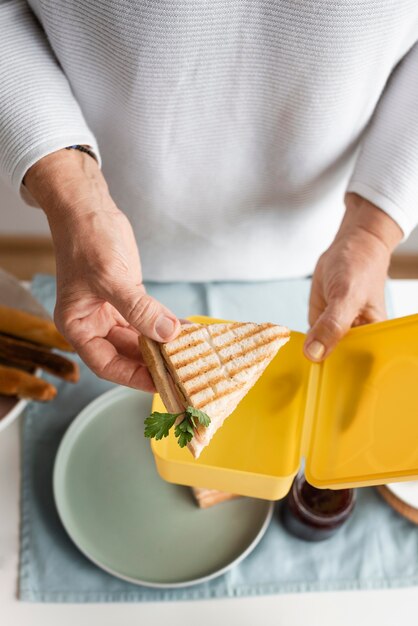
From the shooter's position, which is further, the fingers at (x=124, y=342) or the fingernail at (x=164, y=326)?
the fingers at (x=124, y=342)

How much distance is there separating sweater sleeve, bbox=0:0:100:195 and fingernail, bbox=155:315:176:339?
0.36m

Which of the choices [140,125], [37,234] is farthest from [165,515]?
[37,234]

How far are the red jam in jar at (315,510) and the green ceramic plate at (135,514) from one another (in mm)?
60

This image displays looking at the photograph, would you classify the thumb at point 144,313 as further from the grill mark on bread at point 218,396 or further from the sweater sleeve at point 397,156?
the sweater sleeve at point 397,156

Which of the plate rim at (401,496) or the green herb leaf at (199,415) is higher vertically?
the green herb leaf at (199,415)

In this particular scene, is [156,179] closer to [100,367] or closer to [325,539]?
[100,367]

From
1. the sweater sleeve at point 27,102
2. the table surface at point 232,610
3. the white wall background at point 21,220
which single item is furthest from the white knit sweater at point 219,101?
the white wall background at point 21,220

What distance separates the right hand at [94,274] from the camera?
879mm

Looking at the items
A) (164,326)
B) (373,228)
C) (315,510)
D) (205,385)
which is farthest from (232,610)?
(373,228)

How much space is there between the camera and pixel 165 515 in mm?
1147

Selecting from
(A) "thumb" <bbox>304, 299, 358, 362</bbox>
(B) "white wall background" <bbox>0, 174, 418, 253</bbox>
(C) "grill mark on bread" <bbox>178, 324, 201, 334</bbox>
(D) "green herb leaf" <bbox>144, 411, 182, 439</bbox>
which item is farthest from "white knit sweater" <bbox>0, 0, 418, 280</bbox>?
(B) "white wall background" <bbox>0, 174, 418, 253</bbox>

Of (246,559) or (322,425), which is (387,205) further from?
(246,559)

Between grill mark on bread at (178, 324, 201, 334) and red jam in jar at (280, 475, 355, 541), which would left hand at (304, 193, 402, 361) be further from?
red jam in jar at (280, 475, 355, 541)

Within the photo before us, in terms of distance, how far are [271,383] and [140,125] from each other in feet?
1.77
